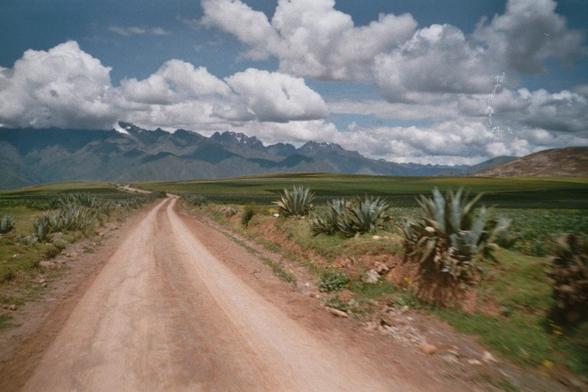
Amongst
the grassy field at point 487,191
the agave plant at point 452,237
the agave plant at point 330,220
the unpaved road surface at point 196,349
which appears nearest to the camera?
the unpaved road surface at point 196,349

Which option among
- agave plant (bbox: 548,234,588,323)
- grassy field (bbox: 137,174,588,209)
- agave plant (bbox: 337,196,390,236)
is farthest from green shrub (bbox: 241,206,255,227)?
grassy field (bbox: 137,174,588,209)

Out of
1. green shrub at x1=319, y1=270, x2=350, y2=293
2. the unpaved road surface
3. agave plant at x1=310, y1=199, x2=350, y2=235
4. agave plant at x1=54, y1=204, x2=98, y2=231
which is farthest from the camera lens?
agave plant at x1=54, y1=204, x2=98, y2=231

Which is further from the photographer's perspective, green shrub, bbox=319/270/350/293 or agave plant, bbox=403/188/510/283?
green shrub, bbox=319/270/350/293

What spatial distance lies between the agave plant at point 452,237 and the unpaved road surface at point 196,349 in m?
2.80

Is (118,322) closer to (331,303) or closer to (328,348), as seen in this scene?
(328,348)

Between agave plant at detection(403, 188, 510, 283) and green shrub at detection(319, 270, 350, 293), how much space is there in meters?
1.78

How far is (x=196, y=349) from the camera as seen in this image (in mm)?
6133

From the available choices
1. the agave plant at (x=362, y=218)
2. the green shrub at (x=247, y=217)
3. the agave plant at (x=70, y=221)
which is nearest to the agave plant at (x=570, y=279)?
the agave plant at (x=362, y=218)

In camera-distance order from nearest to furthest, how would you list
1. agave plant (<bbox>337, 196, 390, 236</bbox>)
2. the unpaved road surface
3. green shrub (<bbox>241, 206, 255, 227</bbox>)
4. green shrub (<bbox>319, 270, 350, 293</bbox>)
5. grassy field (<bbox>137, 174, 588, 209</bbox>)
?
the unpaved road surface, green shrub (<bbox>319, 270, 350, 293</bbox>), agave plant (<bbox>337, 196, 390, 236</bbox>), green shrub (<bbox>241, 206, 255, 227</bbox>), grassy field (<bbox>137, 174, 588, 209</bbox>)

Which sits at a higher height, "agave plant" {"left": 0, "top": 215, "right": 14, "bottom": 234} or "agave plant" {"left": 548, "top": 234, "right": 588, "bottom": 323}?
"agave plant" {"left": 548, "top": 234, "right": 588, "bottom": 323}

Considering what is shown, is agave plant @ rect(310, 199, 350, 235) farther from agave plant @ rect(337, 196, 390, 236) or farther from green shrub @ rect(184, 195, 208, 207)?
green shrub @ rect(184, 195, 208, 207)

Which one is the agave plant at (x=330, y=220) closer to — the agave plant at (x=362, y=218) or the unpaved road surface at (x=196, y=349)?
the agave plant at (x=362, y=218)

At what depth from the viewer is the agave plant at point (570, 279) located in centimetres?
675

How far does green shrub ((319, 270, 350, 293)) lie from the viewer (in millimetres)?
10586
